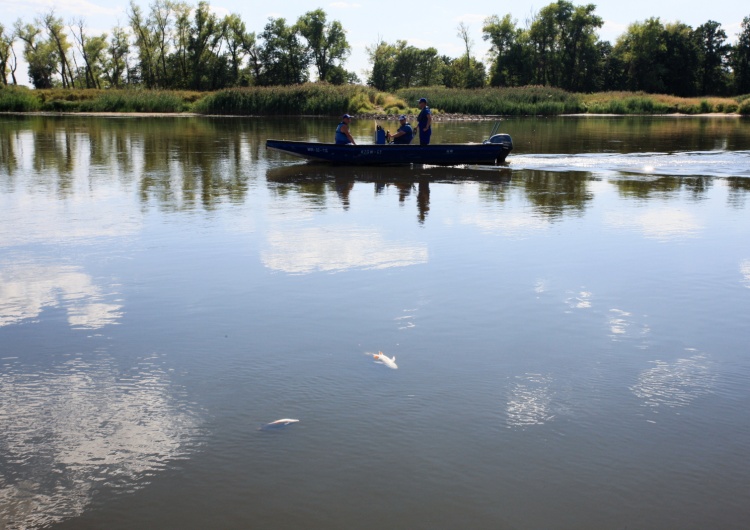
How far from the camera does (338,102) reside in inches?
2157

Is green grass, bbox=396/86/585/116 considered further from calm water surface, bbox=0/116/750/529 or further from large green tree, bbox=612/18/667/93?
calm water surface, bbox=0/116/750/529

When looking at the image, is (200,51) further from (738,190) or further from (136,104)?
(738,190)

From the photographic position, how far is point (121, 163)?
21891 millimetres

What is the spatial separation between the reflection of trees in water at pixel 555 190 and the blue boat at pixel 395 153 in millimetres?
1229

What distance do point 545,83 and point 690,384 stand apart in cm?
8434

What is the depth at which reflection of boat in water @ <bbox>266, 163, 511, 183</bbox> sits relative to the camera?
19328 mm

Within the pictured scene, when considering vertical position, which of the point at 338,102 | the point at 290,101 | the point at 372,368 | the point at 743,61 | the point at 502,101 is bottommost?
the point at 372,368

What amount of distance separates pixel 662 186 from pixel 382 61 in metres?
76.9

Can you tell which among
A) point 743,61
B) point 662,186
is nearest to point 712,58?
point 743,61

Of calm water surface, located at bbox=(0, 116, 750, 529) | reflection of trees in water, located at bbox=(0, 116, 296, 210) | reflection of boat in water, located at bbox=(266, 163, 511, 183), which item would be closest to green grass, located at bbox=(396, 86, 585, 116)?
reflection of trees in water, located at bbox=(0, 116, 296, 210)

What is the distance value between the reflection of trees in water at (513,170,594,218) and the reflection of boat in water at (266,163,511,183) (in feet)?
2.33

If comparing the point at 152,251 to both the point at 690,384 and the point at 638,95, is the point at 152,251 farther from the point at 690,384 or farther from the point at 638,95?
the point at 638,95

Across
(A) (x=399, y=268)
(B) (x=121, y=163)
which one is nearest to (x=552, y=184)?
(A) (x=399, y=268)

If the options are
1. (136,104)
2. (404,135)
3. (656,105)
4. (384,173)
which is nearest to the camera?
(384,173)
